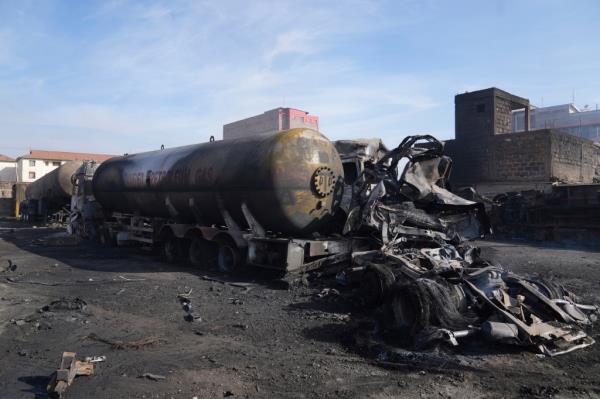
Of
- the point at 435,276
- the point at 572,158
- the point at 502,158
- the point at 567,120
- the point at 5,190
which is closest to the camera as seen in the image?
the point at 435,276

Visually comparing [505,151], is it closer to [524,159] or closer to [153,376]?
[524,159]

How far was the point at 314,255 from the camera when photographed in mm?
A: 9453

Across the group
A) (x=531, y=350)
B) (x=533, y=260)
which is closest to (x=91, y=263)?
(x=531, y=350)

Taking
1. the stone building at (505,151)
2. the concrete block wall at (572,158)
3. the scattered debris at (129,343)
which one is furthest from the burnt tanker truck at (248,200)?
the concrete block wall at (572,158)

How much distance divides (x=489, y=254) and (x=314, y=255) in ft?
23.8

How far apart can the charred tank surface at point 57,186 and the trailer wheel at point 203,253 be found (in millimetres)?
14673

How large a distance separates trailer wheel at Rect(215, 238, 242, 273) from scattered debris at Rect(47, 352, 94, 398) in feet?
19.3

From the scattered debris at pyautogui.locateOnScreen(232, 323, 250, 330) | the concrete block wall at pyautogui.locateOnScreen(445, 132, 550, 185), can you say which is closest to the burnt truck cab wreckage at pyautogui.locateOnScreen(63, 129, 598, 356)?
the scattered debris at pyautogui.locateOnScreen(232, 323, 250, 330)

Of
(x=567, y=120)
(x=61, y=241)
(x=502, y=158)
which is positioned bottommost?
(x=61, y=241)

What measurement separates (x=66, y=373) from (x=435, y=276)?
15.0 ft

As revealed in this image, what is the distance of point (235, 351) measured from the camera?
18.3ft

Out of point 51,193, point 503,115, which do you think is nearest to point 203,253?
point 51,193

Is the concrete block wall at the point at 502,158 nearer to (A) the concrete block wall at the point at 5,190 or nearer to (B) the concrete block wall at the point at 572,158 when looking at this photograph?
(B) the concrete block wall at the point at 572,158

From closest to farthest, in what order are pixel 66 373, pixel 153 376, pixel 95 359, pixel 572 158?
pixel 66 373 → pixel 153 376 → pixel 95 359 → pixel 572 158
